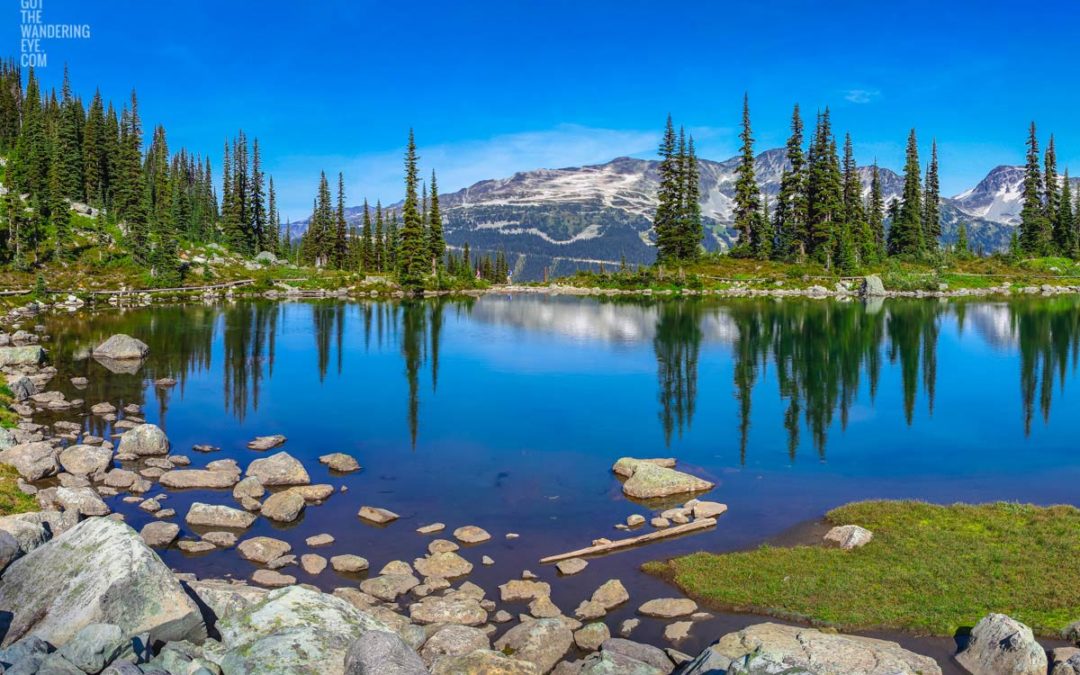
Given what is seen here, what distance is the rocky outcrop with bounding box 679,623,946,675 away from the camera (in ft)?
39.6

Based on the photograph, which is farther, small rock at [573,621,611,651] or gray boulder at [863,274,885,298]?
gray boulder at [863,274,885,298]

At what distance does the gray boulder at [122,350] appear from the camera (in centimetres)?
4962

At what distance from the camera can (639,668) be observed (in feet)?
40.4

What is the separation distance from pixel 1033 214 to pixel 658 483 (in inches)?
5514

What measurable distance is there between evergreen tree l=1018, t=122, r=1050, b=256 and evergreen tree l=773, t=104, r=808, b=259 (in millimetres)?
42504

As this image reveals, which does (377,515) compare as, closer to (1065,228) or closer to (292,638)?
(292,638)

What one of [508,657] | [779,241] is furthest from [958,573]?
[779,241]

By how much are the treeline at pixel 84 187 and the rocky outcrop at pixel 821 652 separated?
112m

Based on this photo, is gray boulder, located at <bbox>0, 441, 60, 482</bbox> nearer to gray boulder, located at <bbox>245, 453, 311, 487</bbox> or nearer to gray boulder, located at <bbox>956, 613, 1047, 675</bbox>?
gray boulder, located at <bbox>245, 453, 311, 487</bbox>

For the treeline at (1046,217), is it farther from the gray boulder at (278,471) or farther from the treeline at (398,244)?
the gray boulder at (278,471)

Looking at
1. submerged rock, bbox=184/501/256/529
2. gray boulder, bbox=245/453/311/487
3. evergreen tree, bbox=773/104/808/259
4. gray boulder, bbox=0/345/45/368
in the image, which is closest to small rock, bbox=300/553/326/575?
submerged rock, bbox=184/501/256/529

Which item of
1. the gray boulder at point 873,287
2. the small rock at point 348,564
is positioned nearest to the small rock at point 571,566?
the small rock at point 348,564

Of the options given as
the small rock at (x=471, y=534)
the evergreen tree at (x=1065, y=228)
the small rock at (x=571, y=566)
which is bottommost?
the small rock at (x=571, y=566)

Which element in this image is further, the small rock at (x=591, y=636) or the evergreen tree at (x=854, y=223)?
the evergreen tree at (x=854, y=223)
